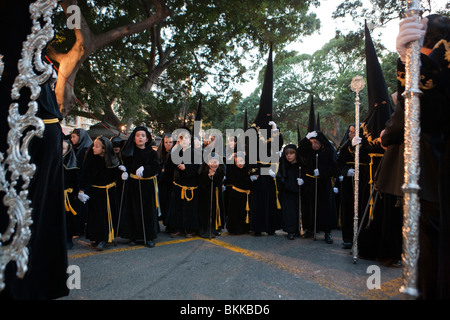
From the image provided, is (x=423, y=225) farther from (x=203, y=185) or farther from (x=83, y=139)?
(x=83, y=139)

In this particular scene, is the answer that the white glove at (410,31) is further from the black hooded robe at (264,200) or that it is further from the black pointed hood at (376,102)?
the black hooded robe at (264,200)

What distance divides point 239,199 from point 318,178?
178 centimetres

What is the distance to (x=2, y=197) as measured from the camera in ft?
7.22

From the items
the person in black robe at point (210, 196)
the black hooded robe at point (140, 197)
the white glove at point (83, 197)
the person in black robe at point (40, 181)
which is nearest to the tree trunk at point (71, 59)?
the black hooded robe at point (140, 197)

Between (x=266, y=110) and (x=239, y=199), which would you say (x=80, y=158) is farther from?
(x=266, y=110)

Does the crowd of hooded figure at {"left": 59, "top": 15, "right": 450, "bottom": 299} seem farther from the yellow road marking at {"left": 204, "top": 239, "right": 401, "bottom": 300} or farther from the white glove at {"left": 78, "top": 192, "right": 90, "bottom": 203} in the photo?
the yellow road marking at {"left": 204, "top": 239, "right": 401, "bottom": 300}

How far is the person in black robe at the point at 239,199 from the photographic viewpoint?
6508mm

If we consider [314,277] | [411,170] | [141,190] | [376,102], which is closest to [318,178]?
[376,102]

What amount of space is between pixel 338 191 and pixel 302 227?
7.89ft

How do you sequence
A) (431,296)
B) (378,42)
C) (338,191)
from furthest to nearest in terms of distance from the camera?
(378,42)
(338,191)
(431,296)

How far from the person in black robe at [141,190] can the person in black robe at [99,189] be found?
11.9 inches

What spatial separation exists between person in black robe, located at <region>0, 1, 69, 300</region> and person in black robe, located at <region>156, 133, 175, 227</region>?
4.21m

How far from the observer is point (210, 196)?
641cm

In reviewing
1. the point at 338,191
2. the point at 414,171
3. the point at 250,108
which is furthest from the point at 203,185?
the point at 250,108
